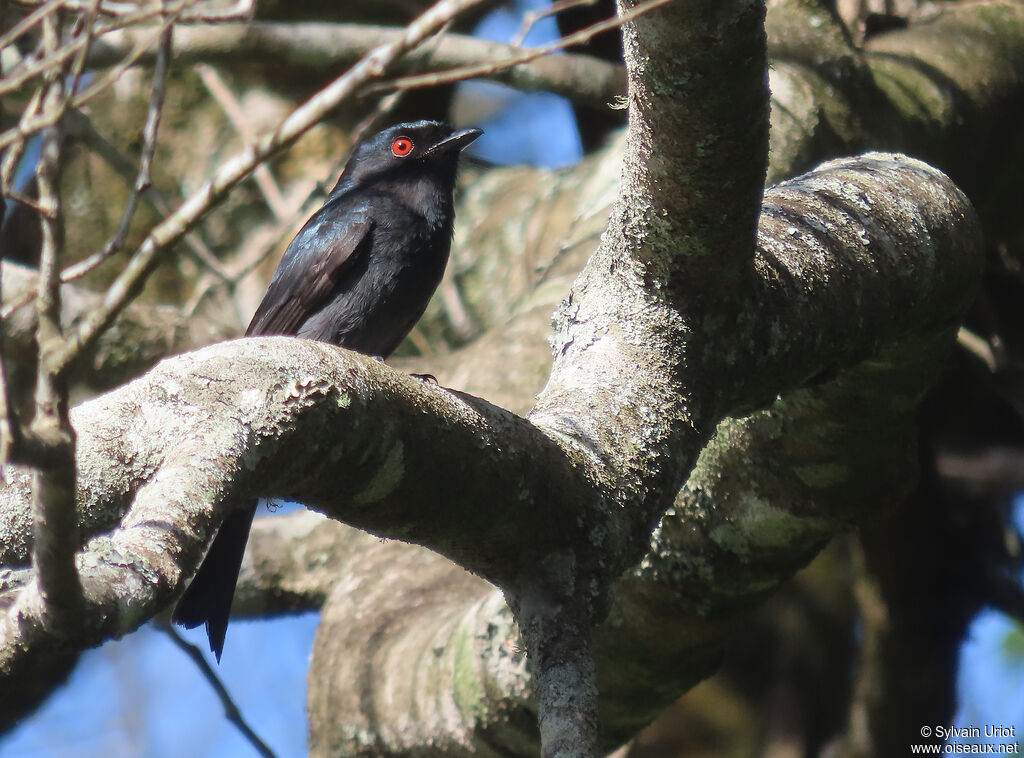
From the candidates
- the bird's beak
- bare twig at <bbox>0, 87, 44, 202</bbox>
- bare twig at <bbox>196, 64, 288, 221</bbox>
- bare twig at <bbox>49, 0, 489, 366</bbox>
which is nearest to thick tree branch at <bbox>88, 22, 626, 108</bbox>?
the bird's beak

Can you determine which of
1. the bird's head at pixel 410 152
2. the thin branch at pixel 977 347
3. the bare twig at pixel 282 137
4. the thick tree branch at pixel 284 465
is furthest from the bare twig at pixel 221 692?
the thin branch at pixel 977 347

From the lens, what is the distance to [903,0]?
5.72m

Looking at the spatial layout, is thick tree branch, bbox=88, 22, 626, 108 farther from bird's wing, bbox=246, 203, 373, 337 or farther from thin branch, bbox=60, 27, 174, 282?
thin branch, bbox=60, 27, 174, 282

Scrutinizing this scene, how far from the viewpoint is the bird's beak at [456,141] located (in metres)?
4.64

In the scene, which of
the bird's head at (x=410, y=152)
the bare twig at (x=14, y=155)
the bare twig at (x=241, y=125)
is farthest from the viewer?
the bare twig at (x=241, y=125)

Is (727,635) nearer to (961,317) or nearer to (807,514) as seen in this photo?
(807,514)

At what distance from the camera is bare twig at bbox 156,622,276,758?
2965 millimetres

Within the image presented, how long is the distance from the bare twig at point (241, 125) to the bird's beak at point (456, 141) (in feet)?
6.89

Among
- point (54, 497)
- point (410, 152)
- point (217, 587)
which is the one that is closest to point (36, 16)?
point (54, 497)

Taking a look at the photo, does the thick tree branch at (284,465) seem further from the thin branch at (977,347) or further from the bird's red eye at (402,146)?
the thin branch at (977,347)

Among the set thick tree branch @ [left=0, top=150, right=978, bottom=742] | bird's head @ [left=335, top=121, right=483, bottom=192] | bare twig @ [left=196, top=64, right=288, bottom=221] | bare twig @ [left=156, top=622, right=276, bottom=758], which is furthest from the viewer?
bare twig @ [left=196, top=64, right=288, bottom=221]

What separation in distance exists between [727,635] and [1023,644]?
4383 millimetres

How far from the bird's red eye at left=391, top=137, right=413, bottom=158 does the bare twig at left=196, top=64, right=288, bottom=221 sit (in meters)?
1.94

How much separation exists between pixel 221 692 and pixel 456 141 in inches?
98.4
